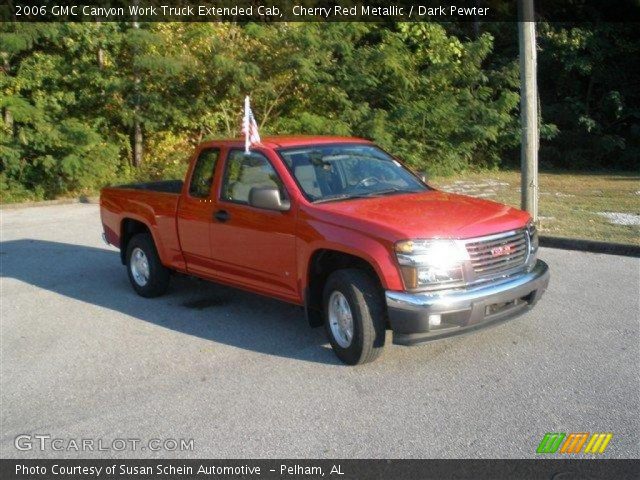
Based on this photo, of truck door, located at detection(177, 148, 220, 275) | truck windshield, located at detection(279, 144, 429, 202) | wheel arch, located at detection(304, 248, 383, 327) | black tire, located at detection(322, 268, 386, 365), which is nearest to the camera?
black tire, located at detection(322, 268, 386, 365)

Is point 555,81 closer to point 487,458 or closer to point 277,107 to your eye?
point 277,107

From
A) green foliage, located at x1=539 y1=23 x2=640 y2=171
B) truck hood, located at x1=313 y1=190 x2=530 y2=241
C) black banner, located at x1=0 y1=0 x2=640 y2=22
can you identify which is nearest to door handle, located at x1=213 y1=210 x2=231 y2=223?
truck hood, located at x1=313 y1=190 x2=530 y2=241

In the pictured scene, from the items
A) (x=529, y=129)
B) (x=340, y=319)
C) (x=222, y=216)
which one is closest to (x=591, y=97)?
(x=529, y=129)

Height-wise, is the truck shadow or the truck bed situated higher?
the truck bed

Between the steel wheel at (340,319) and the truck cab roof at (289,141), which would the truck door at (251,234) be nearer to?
the truck cab roof at (289,141)

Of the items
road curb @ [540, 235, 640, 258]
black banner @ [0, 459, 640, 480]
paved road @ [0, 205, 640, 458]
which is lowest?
black banner @ [0, 459, 640, 480]

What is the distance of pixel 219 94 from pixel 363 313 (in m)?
14.9

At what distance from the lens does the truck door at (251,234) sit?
20.6 ft

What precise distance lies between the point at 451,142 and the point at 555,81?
21.5 ft

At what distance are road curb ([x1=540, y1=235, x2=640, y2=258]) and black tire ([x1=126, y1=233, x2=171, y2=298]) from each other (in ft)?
17.4

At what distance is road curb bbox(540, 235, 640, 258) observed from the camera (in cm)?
952

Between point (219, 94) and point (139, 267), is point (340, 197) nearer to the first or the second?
point (139, 267)

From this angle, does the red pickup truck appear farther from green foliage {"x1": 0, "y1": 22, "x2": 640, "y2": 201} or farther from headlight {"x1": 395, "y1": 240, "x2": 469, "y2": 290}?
green foliage {"x1": 0, "y1": 22, "x2": 640, "y2": 201}

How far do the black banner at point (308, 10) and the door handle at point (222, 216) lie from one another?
11.5 metres
